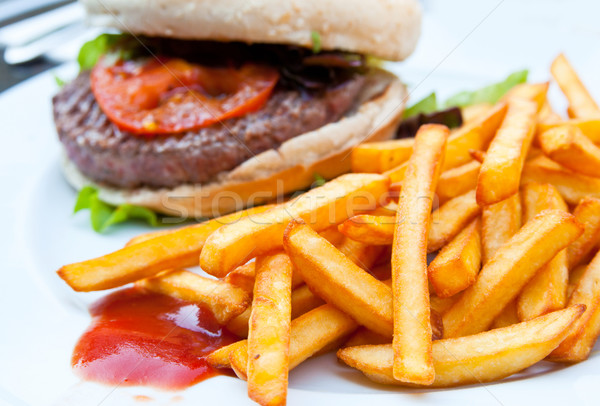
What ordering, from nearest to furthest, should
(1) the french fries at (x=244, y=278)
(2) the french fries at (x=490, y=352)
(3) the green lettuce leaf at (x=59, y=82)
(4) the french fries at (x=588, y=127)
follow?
(2) the french fries at (x=490, y=352) < (1) the french fries at (x=244, y=278) < (4) the french fries at (x=588, y=127) < (3) the green lettuce leaf at (x=59, y=82)

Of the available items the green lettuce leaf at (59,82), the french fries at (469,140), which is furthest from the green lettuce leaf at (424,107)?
the green lettuce leaf at (59,82)

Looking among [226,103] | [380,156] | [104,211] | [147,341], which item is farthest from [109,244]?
[380,156]

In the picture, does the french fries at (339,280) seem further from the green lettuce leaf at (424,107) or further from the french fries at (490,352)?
the green lettuce leaf at (424,107)

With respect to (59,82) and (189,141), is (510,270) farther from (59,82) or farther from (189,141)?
(59,82)

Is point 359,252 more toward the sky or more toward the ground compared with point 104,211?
more toward the ground

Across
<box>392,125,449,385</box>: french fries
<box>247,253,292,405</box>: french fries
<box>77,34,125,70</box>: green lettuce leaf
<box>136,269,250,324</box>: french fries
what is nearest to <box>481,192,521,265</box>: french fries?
<box>392,125,449,385</box>: french fries

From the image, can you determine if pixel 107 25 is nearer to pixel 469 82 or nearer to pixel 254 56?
pixel 254 56
